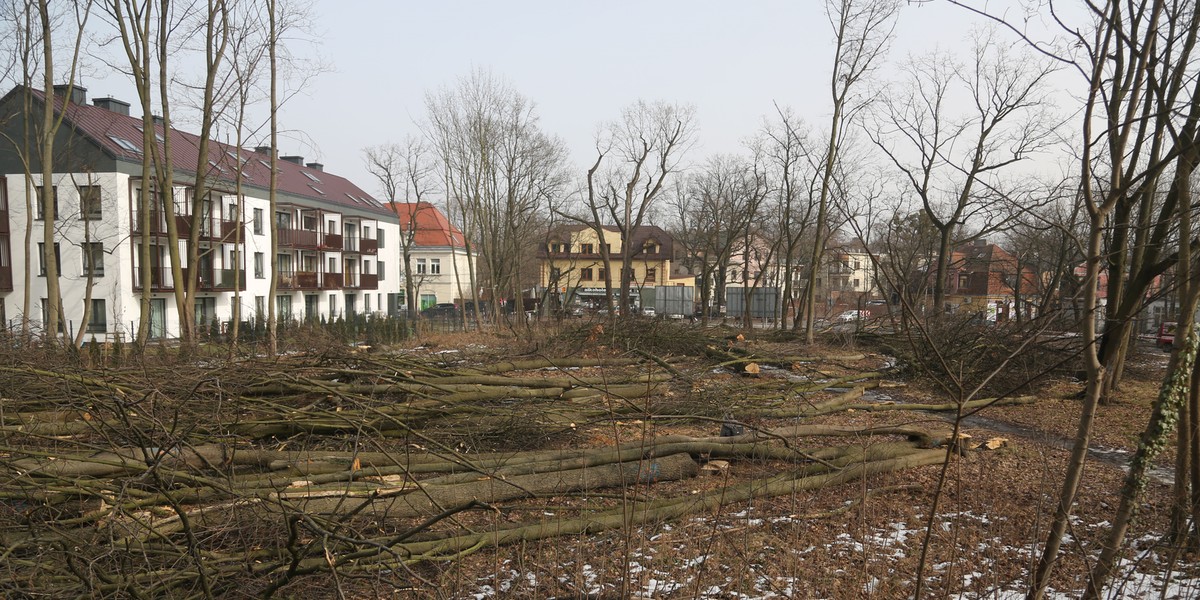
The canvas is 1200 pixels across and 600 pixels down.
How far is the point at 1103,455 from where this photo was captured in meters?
8.17

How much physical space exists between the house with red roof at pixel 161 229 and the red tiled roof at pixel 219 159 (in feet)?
0.31

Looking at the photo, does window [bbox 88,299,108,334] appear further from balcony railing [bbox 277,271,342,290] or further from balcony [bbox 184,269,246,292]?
balcony railing [bbox 277,271,342,290]

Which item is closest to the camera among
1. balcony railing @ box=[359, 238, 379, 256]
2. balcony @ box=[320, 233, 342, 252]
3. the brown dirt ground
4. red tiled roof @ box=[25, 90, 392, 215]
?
the brown dirt ground

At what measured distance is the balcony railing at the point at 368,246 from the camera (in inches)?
1699

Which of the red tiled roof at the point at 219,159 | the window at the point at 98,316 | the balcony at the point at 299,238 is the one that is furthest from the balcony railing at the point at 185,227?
the balcony at the point at 299,238

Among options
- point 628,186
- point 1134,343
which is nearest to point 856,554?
point 1134,343

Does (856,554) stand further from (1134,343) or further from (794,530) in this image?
(1134,343)

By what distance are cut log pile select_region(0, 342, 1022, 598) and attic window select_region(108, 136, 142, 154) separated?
2440 cm

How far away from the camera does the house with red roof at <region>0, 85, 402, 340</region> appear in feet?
83.2

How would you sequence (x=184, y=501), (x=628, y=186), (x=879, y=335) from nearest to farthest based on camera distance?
(x=184, y=501) → (x=879, y=335) → (x=628, y=186)

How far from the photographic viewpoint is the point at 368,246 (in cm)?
4359

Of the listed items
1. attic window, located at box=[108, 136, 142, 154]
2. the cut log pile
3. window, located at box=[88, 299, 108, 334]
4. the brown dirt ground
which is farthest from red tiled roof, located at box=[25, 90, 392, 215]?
the brown dirt ground

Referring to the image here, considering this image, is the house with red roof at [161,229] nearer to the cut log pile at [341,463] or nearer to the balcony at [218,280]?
the balcony at [218,280]

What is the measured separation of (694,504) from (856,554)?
1.21 metres
